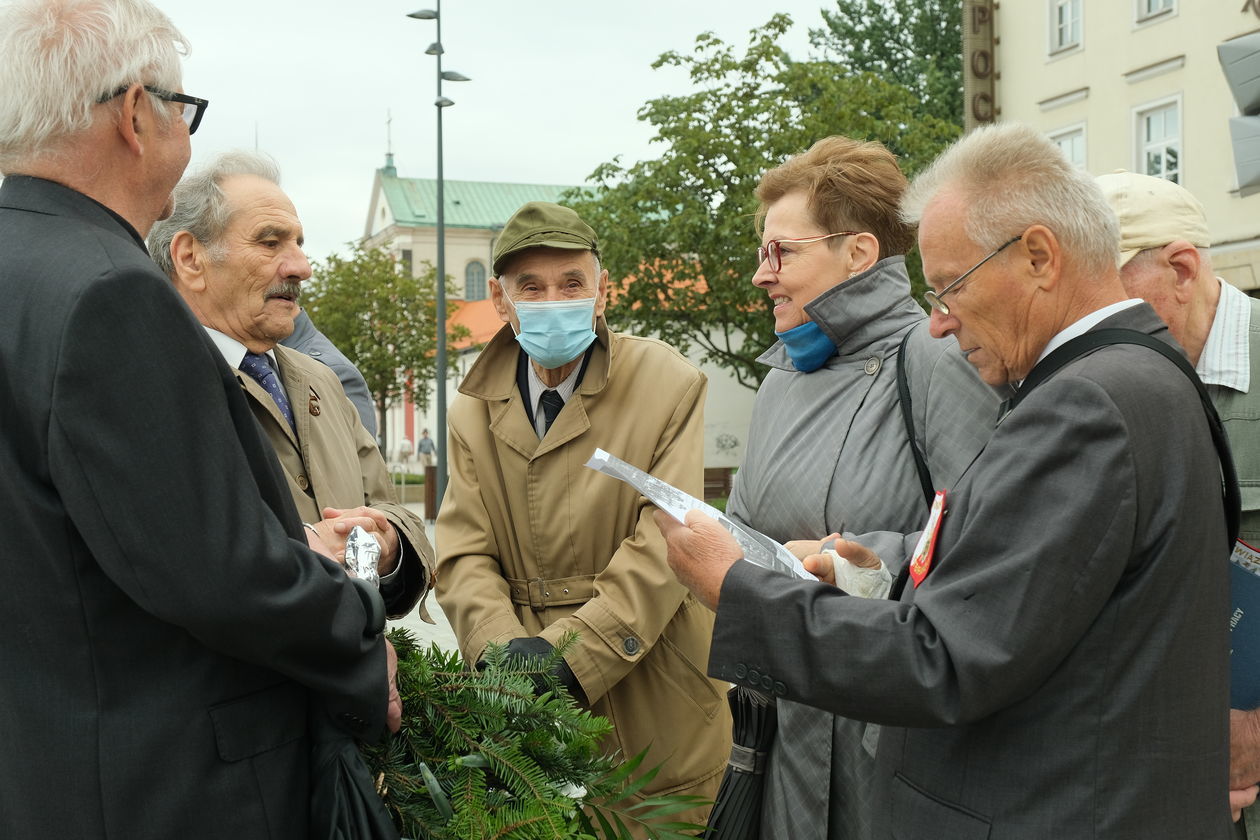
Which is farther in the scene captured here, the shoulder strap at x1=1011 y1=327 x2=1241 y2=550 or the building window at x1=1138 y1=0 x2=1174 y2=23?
the building window at x1=1138 y1=0 x2=1174 y2=23

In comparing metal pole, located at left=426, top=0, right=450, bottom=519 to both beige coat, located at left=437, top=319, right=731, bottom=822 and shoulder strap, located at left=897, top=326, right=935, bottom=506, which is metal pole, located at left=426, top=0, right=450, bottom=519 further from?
shoulder strap, located at left=897, top=326, right=935, bottom=506

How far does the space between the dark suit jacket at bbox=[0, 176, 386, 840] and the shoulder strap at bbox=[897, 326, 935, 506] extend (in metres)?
1.55

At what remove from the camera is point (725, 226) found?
75.0ft

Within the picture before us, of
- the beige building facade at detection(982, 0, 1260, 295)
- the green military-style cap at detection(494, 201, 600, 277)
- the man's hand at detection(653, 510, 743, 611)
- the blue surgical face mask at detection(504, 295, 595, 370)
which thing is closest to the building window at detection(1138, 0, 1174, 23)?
the beige building facade at detection(982, 0, 1260, 295)

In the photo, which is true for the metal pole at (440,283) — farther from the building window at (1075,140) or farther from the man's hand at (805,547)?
the man's hand at (805,547)

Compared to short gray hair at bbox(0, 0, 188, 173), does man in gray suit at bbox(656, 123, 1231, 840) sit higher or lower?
lower

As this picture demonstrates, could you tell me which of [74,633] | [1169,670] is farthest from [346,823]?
[1169,670]

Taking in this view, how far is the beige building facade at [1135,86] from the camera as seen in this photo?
21.0 metres

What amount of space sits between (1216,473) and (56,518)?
1897 millimetres

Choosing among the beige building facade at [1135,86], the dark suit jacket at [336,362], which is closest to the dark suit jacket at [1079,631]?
the dark suit jacket at [336,362]

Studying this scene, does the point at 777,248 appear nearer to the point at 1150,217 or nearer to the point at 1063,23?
the point at 1150,217

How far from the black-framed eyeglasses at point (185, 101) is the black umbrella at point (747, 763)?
6.13 feet

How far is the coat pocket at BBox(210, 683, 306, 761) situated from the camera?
2.12 m

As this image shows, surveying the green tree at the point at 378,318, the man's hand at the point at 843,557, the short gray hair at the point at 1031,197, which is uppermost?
the green tree at the point at 378,318
